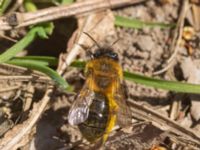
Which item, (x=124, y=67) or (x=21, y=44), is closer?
(x=21, y=44)

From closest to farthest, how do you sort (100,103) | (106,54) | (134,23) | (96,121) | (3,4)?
(96,121) < (100,103) < (3,4) < (106,54) < (134,23)

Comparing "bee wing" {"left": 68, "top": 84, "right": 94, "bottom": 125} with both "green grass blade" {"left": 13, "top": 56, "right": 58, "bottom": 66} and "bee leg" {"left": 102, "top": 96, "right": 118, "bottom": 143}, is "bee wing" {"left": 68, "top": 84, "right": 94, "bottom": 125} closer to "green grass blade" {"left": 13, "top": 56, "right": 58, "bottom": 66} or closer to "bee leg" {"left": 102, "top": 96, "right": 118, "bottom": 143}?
"bee leg" {"left": 102, "top": 96, "right": 118, "bottom": 143}

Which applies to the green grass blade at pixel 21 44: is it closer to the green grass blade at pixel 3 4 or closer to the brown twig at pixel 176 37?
the green grass blade at pixel 3 4

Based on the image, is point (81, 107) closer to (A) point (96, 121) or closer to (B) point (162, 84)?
(A) point (96, 121)

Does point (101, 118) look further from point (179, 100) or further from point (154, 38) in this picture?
point (154, 38)

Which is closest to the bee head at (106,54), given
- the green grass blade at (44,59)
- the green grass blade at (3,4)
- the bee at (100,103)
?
the bee at (100,103)

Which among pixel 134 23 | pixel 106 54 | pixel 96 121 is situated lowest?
pixel 96 121

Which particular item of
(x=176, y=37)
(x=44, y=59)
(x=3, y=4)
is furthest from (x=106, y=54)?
(x=3, y=4)
